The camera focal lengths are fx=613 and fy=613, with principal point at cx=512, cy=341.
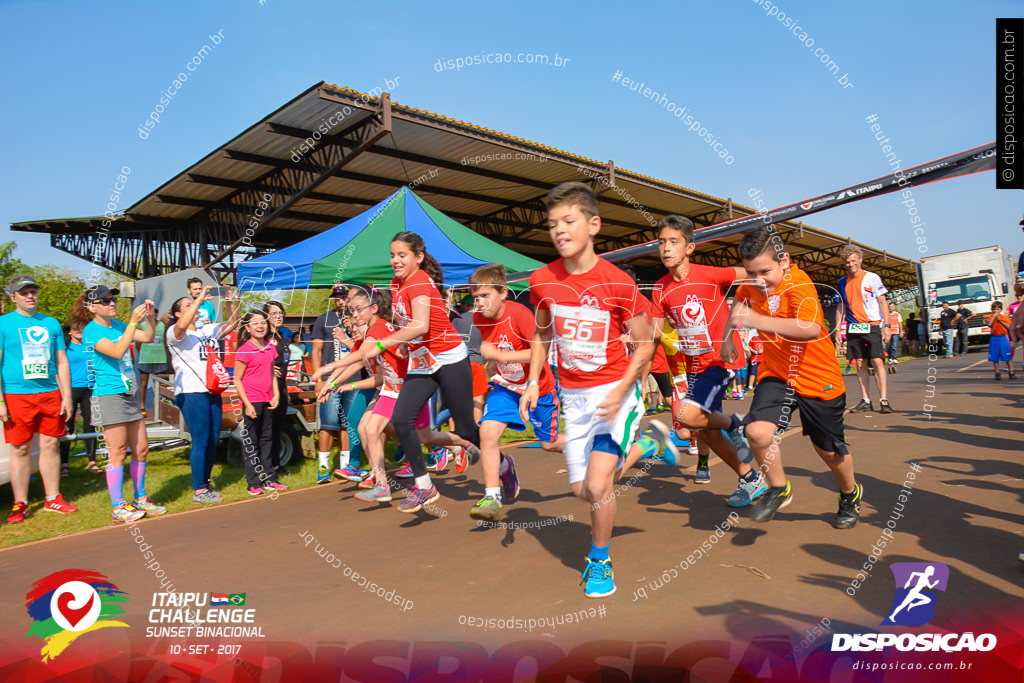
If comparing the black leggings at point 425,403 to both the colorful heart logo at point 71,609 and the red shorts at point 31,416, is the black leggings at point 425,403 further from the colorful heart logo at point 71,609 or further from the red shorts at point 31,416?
the red shorts at point 31,416

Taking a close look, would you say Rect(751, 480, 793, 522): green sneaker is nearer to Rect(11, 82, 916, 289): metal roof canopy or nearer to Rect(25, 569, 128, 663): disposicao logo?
Rect(25, 569, 128, 663): disposicao logo

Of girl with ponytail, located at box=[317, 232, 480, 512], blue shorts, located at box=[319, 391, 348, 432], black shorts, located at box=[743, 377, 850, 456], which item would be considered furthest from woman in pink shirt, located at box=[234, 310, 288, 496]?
black shorts, located at box=[743, 377, 850, 456]

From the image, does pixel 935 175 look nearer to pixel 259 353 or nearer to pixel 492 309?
pixel 492 309

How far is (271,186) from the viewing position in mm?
14375

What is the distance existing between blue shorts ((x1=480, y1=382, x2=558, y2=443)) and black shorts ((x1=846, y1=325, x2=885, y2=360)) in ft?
19.1

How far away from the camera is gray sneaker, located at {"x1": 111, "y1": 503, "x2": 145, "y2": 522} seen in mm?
5746

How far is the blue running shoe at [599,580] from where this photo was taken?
322cm

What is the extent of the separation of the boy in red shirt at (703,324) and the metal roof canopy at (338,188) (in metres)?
7.81

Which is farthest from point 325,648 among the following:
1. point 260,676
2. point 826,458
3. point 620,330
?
point 826,458

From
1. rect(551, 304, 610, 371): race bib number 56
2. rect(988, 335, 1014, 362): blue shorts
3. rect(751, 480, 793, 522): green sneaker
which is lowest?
rect(751, 480, 793, 522): green sneaker

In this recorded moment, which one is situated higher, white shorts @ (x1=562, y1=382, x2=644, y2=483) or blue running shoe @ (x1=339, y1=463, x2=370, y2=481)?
white shorts @ (x1=562, y1=382, x2=644, y2=483)

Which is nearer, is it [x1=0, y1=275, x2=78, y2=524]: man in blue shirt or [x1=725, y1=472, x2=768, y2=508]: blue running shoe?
[x1=725, y1=472, x2=768, y2=508]: blue running shoe

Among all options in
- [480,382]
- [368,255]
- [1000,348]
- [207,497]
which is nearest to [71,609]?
[207,497]

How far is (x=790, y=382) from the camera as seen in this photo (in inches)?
163
